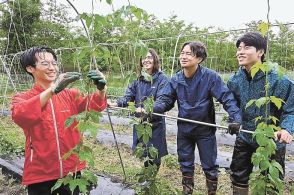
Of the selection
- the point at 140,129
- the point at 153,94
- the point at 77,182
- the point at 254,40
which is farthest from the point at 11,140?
→ the point at 254,40

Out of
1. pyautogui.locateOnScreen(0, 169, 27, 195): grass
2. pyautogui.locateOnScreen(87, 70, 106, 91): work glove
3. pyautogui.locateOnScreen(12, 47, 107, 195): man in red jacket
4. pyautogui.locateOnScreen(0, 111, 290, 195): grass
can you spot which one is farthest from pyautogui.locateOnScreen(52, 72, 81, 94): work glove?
pyautogui.locateOnScreen(0, 169, 27, 195): grass

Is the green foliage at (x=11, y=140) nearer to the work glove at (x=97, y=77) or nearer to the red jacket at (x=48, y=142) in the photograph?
the red jacket at (x=48, y=142)

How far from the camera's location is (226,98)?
2850 millimetres

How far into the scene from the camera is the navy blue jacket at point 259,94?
96.0 inches

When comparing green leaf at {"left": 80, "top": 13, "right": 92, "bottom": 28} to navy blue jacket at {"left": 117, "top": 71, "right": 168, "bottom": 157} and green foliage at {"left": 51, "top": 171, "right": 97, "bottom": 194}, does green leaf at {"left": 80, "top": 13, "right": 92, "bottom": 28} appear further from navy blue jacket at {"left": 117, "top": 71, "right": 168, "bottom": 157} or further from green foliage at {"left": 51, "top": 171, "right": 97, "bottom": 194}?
navy blue jacket at {"left": 117, "top": 71, "right": 168, "bottom": 157}

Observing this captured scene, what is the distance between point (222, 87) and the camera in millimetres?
2951

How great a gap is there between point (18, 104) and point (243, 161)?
1663 mm

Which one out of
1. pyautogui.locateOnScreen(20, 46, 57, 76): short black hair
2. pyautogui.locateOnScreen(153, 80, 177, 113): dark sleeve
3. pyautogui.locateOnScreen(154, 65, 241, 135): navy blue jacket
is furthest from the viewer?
pyautogui.locateOnScreen(153, 80, 177, 113): dark sleeve

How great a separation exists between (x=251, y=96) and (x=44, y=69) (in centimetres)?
147

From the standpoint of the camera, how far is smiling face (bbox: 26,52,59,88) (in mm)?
2242

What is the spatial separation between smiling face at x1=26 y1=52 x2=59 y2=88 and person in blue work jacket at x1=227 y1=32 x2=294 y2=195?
1321mm

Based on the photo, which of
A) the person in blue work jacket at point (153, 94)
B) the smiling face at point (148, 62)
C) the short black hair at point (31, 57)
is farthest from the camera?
the smiling face at point (148, 62)

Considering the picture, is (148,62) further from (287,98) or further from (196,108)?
(287,98)

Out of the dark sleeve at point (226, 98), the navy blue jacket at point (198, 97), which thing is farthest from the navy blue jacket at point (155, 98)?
the dark sleeve at point (226, 98)
